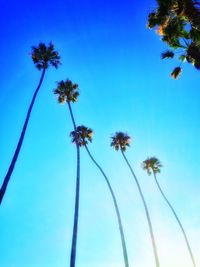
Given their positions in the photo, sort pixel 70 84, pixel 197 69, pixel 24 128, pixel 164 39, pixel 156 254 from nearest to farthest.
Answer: pixel 197 69 < pixel 164 39 < pixel 24 128 < pixel 156 254 < pixel 70 84

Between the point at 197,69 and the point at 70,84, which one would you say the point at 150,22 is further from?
the point at 70,84

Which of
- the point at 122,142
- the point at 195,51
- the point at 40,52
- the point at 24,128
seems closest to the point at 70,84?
the point at 40,52

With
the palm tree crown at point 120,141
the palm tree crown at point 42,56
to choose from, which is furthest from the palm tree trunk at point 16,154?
the palm tree crown at point 120,141

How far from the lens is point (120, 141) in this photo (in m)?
42.1

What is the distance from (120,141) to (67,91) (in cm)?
1131

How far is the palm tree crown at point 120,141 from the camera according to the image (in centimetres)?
4191

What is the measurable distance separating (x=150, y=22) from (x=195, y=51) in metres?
3.99

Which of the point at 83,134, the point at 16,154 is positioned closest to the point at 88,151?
the point at 83,134

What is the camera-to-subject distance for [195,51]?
58.0ft

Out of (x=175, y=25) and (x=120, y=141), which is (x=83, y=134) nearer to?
(x=120, y=141)

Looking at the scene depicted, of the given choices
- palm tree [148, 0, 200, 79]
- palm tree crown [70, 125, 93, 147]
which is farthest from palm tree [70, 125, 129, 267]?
palm tree [148, 0, 200, 79]

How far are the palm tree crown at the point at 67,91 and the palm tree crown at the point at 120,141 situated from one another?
30.4 feet

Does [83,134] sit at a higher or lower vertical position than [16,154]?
higher

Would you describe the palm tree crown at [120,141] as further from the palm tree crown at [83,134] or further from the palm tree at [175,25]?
the palm tree at [175,25]
